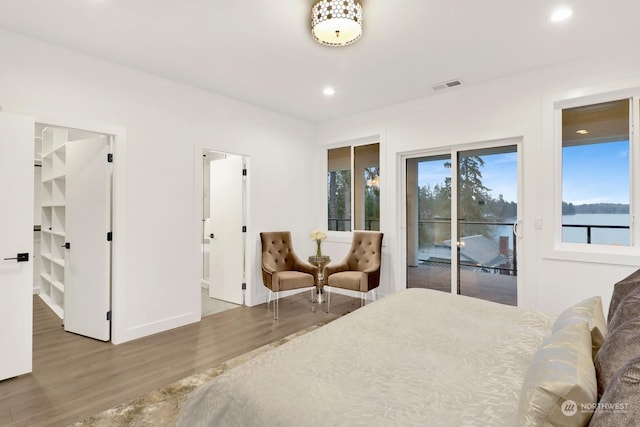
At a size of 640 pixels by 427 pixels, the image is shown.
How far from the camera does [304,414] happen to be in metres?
1.08

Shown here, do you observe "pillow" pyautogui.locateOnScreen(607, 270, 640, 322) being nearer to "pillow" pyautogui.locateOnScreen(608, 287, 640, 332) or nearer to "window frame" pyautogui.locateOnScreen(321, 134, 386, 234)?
"pillow" pyautogui.locateOnScreen(608, 287, 640, 332)

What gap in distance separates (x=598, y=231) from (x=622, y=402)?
3.32 metres

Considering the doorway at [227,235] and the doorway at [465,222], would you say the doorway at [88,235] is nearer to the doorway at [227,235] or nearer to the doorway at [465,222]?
the doorway at [227,235]

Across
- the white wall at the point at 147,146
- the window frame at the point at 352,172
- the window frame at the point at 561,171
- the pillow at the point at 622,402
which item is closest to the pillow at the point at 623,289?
the pillow at the point at 622,402

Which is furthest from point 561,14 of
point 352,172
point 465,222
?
point 352,172

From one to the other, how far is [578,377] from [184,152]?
3923mm

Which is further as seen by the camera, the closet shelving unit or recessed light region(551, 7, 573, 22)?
the closet shelving unit

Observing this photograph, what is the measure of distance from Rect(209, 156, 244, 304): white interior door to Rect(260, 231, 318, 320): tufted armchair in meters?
0.38

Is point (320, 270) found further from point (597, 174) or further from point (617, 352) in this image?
point (617, 352)

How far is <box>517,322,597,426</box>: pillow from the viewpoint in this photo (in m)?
0.87

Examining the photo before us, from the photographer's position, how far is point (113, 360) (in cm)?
290

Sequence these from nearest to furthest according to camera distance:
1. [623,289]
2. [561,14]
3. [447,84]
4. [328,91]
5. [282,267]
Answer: [623,289]
[561,14]
[447,84]
[328,91]
[282,267]

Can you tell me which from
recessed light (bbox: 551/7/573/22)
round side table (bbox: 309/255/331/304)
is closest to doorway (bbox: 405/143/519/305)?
round side table (bbox: 309/255/331/304)

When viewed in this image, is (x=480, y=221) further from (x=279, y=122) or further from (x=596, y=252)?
(x=279, y=122)
